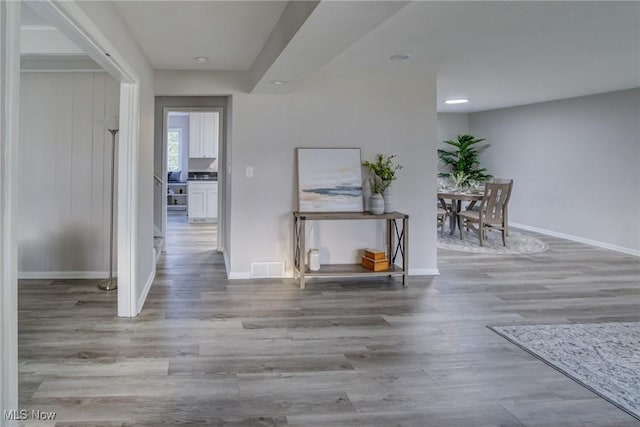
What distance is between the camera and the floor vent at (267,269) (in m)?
4.98

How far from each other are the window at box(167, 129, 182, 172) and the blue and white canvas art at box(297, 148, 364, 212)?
7.66m

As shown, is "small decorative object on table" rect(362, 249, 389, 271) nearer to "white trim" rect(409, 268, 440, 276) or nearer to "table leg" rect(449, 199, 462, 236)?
"white trim" rect(409, 268, 440, 276)

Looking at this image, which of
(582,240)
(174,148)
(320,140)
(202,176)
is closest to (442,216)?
(582,240)

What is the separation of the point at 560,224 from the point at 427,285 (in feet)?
13.8

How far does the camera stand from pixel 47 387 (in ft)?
8.04

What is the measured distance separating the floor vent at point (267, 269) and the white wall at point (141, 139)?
1043 millimetres

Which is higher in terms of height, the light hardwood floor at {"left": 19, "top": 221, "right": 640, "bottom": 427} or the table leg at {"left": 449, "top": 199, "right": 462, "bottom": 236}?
the table leg at {"left": 449, "top": 199, "right": 462, "bottom": 236}

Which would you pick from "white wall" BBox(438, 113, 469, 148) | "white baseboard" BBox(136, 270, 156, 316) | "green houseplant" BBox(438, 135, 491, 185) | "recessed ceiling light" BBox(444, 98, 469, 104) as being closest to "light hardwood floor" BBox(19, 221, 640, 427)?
"white baseboard" BBox(136, 270, 156, 316)

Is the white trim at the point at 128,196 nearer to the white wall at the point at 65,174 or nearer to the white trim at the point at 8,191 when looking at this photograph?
the white wall at the point at 65,174

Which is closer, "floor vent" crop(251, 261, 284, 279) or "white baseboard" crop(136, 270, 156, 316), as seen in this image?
"white baseboard" crop(136, 270, 156, 316)

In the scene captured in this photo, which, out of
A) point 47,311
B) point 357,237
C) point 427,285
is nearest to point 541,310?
point 427,285

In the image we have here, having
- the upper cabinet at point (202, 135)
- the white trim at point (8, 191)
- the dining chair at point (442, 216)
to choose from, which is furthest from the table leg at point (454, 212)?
the white trim at point (8, 191)

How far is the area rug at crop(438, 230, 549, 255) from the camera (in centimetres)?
656

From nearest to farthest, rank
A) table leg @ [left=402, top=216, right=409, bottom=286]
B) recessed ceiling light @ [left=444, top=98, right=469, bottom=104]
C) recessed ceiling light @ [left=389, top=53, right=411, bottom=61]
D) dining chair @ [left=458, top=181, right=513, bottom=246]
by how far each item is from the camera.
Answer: recessed ceiling light @ [left=389, top=53, right=411, bottom=61]
table leg @ [left=402, top=216, right=409, bottom=286]
dining chair @ [left=458, top=181, right=513, bottom=246]
recessed ceiling light @ [left=444, top=98, right=469, bottom=104]
